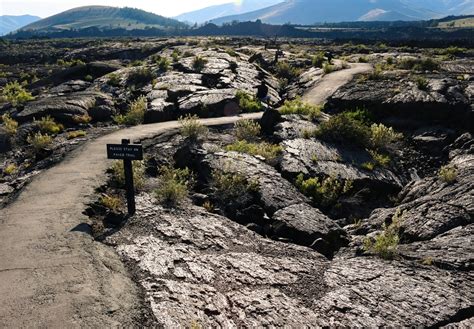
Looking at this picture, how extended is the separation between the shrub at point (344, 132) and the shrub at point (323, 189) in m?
4.26

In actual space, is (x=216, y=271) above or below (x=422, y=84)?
below

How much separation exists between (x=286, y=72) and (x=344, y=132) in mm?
26584

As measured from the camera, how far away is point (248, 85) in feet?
114

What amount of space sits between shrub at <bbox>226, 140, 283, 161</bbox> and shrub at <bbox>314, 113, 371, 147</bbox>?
2.83m

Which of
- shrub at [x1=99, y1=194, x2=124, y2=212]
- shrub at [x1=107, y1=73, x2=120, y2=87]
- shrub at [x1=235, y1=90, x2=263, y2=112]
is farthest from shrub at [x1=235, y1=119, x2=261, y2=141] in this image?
shrub at [x1=107, y1=73, x2=120, y2=87]

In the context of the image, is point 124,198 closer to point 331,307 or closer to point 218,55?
point 331,307

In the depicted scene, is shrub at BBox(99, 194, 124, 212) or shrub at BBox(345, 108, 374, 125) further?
shrub at BBox(345, 108, 374, 125)

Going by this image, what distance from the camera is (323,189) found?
1533 cm

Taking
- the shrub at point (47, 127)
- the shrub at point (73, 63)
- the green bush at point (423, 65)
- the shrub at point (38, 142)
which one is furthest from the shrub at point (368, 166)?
the shrub at point (73, 63)

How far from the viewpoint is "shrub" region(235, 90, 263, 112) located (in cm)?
2806

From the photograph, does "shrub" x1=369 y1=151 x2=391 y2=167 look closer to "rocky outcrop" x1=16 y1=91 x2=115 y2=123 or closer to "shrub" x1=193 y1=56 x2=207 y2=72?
"rocky outcrop" x1=16 y1=91 x2=115 y2=123

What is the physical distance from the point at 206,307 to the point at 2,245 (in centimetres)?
569

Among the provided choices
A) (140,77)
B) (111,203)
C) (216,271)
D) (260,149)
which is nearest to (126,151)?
(111,203)

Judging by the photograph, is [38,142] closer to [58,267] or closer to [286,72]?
[58,267]
